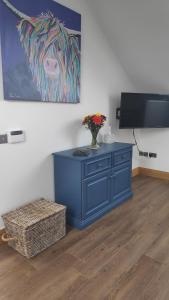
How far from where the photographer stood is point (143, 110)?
11.5ft

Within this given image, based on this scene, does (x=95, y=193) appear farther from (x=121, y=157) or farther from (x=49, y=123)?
(x=49, y=123)

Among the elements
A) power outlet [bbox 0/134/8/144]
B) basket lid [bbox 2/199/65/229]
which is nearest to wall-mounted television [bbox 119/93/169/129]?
basket lid [bbox 2/199/65/229]

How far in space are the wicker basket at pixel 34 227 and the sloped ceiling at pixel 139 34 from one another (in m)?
2.40

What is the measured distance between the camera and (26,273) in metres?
1.78

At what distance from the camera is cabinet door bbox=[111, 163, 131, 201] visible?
2.88m

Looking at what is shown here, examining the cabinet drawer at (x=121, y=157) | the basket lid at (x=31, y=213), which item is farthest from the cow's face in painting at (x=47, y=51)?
the basket lid at (x=31, y=213)

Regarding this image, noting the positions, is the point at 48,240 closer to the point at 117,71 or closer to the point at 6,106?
the point at 6,106

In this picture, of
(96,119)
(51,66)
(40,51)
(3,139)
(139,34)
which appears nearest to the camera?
(3,139)

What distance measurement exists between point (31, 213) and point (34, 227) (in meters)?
0.20

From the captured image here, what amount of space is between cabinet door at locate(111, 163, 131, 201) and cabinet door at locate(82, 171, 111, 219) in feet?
0.41

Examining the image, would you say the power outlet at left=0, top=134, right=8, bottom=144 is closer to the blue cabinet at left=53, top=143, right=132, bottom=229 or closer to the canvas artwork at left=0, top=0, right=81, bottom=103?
the canvas artwork at left=0, top=0, right=81, bottom=103

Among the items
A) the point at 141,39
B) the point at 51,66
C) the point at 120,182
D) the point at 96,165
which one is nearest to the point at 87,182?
the point at 96,165

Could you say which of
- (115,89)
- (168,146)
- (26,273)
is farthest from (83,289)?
(168,146)

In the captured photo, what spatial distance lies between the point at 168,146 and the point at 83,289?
3.10 metres
